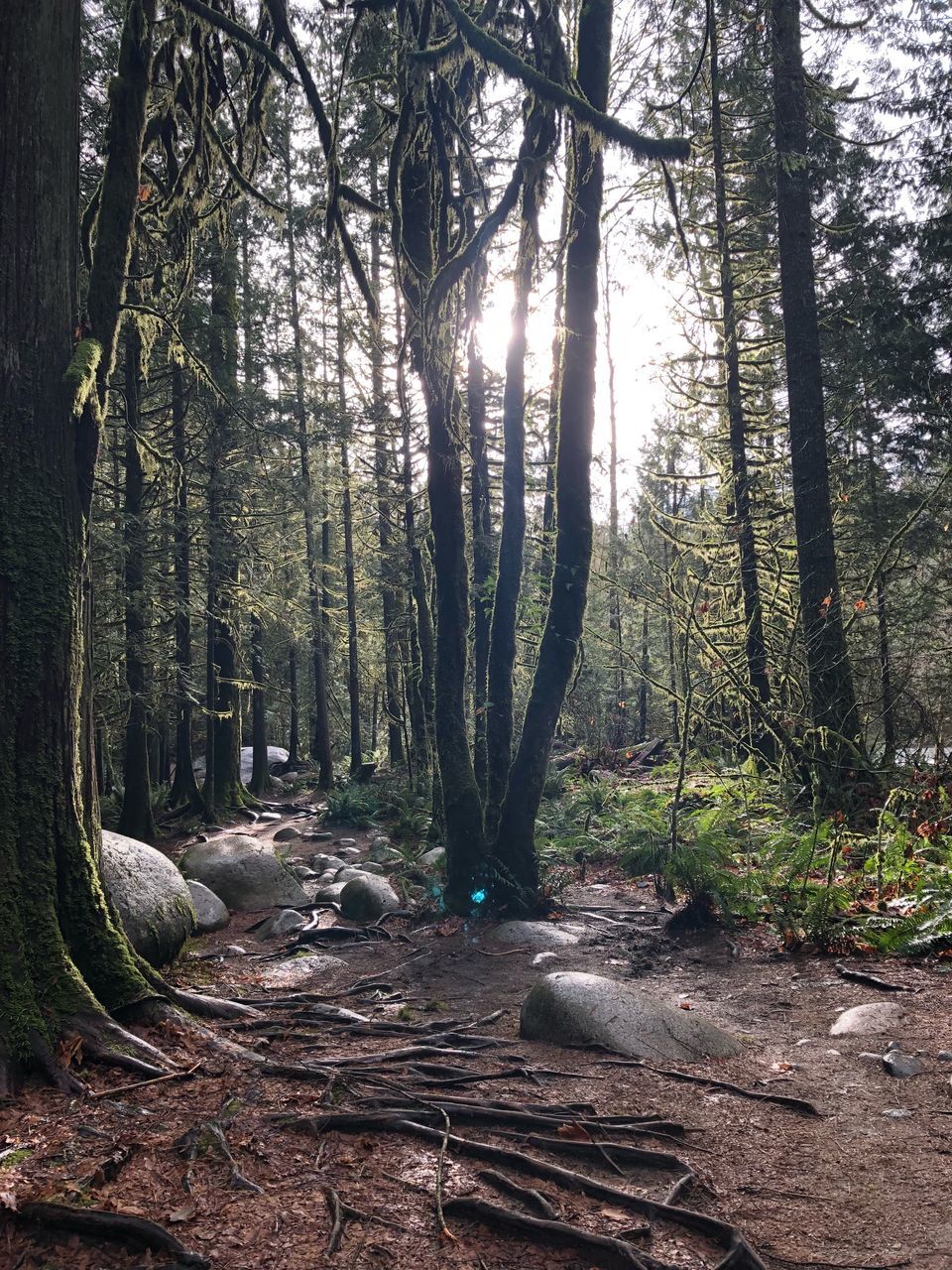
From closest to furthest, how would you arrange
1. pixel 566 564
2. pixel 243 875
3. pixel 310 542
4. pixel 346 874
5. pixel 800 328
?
1. pixel 566 564
2. pixel 243 875
3. pixel 800 328
4. pixel 346 874
5. pixel 310 542

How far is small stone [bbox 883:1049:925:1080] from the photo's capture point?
4105 millimetres

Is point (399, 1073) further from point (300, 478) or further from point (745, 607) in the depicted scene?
point (300, 478)

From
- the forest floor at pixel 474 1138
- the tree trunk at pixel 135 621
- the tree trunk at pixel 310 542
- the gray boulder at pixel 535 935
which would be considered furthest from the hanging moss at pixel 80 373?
the tree trunk at pixel 310 542

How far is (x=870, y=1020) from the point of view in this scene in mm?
4781

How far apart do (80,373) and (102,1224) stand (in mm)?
3833

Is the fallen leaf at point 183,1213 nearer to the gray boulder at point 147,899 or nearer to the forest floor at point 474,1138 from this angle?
the forest floor at point 474,1138

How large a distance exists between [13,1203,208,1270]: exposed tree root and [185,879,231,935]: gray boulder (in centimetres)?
598

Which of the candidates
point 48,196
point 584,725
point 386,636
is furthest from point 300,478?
point 48,196

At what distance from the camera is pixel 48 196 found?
4.23 meters

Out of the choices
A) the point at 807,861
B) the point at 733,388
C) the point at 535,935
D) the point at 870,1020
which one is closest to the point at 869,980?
the point at 870,1020

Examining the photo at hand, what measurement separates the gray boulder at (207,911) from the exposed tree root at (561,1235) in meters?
6.14

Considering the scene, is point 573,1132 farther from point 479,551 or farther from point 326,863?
point 479,551

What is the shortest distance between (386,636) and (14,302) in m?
20.0

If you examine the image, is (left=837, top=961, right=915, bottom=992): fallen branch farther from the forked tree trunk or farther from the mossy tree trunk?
the forked tree trunk
